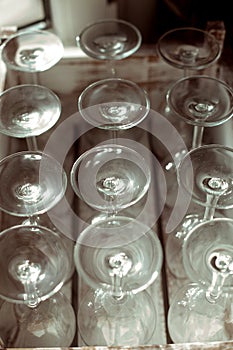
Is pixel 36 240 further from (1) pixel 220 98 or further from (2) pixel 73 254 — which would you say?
(1) pixel 220 98

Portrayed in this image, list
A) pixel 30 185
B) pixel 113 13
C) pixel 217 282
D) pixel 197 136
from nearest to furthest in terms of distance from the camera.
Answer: pixel 217 282 < pixel 30 185 < pixel 197 136 < pixel 113 13

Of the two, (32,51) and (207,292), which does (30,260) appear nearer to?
(207,292)

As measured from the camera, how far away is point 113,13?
1.05 m

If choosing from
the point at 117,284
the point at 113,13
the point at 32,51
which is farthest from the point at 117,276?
the point at 113,13

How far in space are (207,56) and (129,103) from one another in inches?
6.1

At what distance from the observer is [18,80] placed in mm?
918

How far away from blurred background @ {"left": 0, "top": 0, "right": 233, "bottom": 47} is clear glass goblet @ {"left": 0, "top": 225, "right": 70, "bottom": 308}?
39 centimetres

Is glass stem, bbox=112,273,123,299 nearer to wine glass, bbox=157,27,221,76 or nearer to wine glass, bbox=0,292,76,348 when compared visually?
wine glass, bbox=0,292,76,348

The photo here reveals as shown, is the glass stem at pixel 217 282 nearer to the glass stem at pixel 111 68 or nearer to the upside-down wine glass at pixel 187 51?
the upside-down wine glass at pixel 187 51

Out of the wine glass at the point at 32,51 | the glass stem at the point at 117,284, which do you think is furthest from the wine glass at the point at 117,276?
the wine glass at the point at 32,51

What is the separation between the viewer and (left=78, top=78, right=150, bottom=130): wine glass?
0.80 m

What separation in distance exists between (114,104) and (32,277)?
0.94 feet

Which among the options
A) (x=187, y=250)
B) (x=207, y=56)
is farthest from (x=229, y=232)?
(x=207, y=56)

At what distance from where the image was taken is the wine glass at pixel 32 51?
34.7 inches
